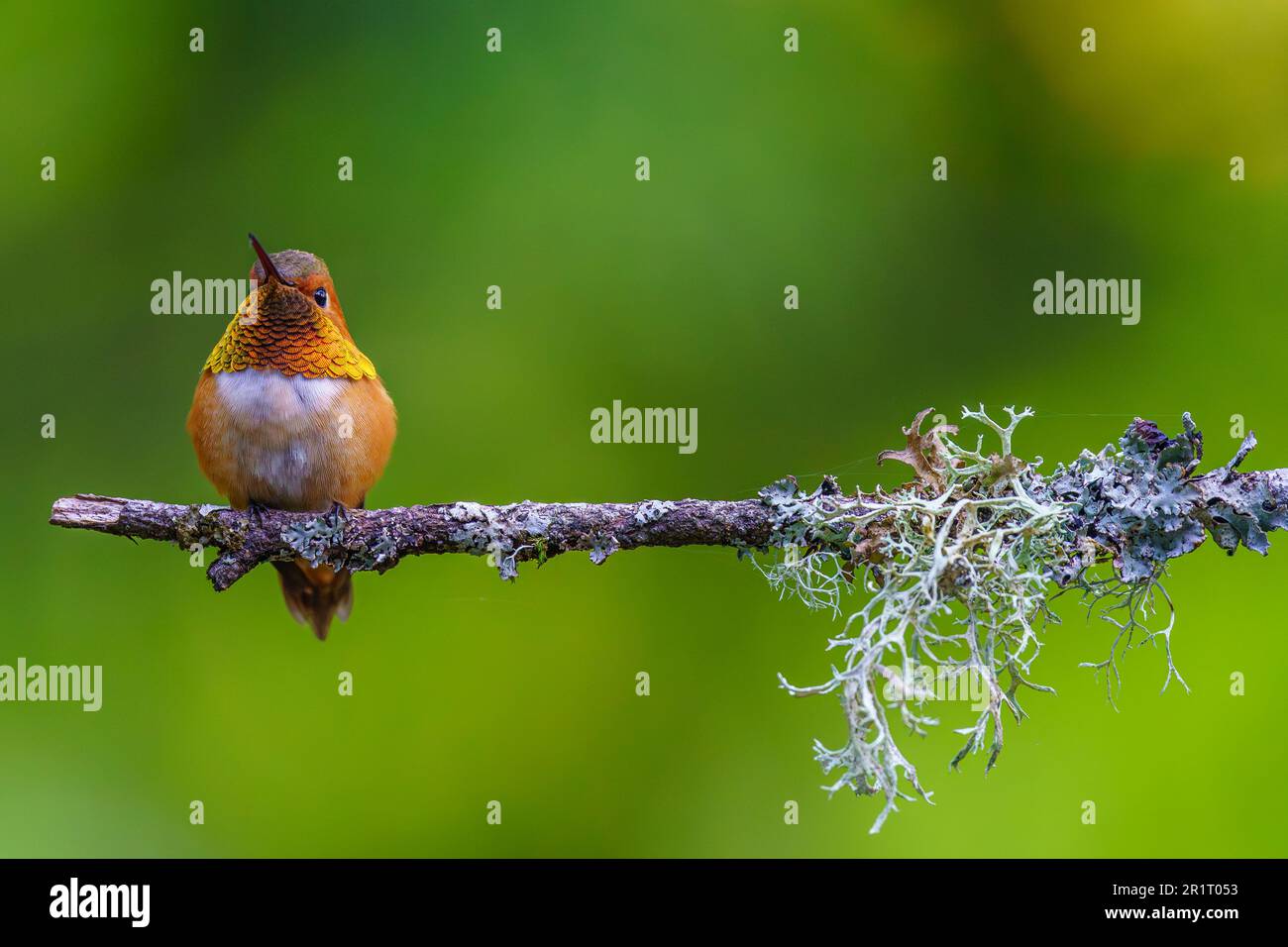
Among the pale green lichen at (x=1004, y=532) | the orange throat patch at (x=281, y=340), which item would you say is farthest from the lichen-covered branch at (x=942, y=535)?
the orange throat patch at (x=281, y=340)

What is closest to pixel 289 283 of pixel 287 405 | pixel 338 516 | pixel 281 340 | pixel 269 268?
pixel 269 268

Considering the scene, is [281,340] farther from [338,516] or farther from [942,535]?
[942,535]

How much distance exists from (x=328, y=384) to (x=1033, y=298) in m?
3.02

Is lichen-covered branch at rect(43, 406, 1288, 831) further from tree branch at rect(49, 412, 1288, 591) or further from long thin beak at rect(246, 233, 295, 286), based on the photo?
long thin beak at rect(246, 233, 295, 286)

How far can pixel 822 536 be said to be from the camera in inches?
113

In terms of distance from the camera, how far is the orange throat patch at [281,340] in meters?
4.00

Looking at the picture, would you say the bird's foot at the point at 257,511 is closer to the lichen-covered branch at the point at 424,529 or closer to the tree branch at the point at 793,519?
the lichen-covered branch at the point at 424,529

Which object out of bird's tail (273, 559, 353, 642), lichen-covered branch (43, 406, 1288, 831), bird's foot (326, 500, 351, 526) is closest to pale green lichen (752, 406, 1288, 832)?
lichen-covered branch (43, 406, 1288, 831)

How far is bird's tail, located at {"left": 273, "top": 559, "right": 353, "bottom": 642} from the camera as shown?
175 inches

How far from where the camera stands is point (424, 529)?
10.0ft

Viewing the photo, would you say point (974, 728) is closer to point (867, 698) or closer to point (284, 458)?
point (867, 698)

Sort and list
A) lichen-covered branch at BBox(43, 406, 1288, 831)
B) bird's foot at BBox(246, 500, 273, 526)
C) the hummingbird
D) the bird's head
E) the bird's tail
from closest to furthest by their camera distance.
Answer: lichen-covered branch at BBox(43, 406, 1288, 831) → bird's foot at BBox(246, 500, 273, 526) → the hummingbird → the bird's head → the bird's tail

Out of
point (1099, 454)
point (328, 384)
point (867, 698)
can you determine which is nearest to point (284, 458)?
point (328, 384)

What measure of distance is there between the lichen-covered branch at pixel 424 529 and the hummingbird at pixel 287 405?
56cm
